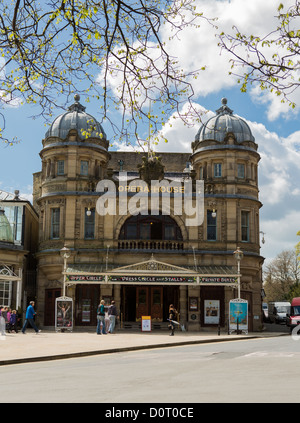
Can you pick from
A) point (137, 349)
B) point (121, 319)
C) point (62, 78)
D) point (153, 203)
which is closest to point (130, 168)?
point (153, 203)

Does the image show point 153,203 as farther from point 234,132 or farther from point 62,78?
point 62,78

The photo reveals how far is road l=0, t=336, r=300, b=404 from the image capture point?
955 cm

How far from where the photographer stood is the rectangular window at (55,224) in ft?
134

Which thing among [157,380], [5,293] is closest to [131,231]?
[5,293]

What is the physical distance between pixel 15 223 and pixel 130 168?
1230cm

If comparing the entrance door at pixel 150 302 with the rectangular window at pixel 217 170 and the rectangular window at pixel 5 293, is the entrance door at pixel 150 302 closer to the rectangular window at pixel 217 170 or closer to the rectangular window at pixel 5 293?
the rectangular window at pixel 5 293

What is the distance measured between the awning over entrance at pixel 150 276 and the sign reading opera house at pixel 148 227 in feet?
3.71

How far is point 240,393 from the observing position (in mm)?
9867

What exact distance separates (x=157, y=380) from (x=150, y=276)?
24851 mm

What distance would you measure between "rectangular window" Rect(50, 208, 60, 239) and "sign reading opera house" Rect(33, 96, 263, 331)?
0.07 metres

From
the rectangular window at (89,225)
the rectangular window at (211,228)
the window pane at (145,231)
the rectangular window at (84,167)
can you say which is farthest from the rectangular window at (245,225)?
the rectangular window at (84,167)

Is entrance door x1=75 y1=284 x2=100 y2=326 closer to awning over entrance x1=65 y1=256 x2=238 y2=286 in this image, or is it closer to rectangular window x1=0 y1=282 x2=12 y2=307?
awning over entrance x1=65 y1=256 x2=238 y2=286

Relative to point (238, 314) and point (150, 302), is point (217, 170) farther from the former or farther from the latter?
point (238, 314)

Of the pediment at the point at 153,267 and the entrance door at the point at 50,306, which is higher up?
the pediment at the point at 153,267
